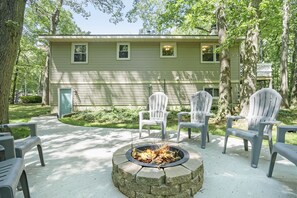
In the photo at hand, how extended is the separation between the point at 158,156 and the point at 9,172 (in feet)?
5.14

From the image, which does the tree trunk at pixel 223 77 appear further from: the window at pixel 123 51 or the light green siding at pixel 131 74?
the window at pixel 123 51

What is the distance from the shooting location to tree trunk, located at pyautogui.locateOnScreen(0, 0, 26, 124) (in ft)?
13.0

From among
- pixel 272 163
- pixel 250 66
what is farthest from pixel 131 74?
pixel 272 163

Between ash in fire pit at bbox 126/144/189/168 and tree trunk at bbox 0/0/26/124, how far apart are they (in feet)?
10.8

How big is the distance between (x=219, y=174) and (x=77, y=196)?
1861mm

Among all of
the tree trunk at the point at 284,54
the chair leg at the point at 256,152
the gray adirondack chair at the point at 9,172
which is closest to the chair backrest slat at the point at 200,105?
the chair leg at the point at 256,152

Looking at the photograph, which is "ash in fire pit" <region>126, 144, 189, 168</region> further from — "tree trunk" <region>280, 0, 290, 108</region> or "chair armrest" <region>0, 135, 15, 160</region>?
"tree trunk" <region>280, 0, 290, 108</region>

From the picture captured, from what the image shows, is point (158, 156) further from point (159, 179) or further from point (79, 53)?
point (79, 53)

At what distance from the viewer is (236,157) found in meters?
3.36

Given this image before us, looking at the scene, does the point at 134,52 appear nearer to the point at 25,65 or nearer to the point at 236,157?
the point at 236,157

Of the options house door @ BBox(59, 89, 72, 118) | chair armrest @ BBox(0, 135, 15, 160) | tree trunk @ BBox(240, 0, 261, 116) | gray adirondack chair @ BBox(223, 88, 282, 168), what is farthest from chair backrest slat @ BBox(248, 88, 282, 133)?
house door @ BBox(59, 89, 72, 118)

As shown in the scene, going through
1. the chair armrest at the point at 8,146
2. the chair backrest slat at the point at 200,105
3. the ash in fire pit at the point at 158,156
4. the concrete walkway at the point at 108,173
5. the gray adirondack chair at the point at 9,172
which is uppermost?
the chair backrest slat at the point at 200,105

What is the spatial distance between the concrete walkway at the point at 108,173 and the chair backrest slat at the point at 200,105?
0.64m

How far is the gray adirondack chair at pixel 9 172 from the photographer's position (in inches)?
54.1
